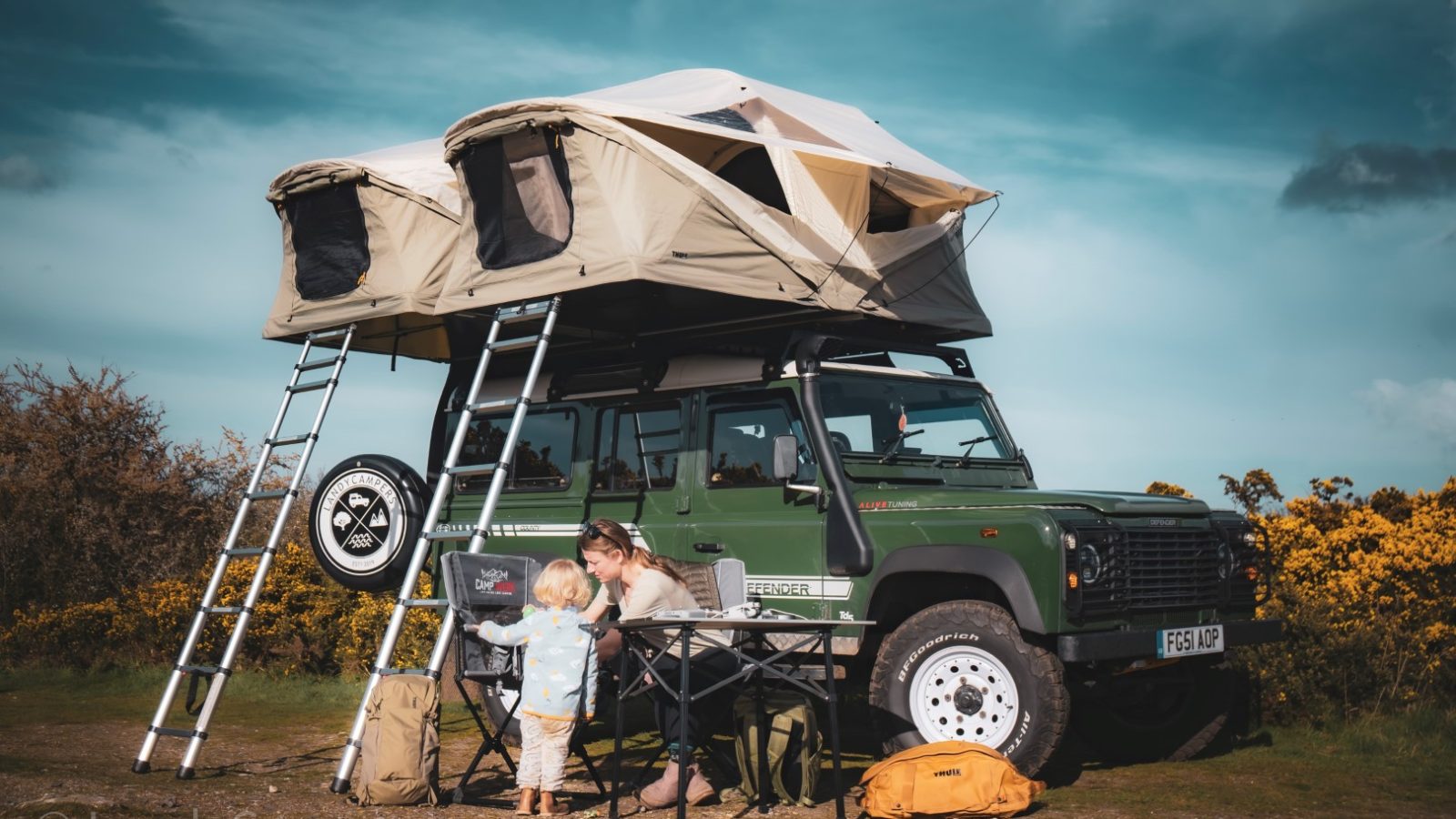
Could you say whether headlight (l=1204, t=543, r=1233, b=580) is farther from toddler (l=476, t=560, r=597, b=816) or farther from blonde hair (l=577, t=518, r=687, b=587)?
toddler (l=476, t=560, r=597, b=816)

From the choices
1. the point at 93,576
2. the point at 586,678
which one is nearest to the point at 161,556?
the point at 93,576

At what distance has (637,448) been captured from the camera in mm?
8461

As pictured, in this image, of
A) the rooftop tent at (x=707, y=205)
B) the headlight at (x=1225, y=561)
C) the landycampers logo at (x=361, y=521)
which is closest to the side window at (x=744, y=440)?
the rooftop tent at (x=707, y=205)

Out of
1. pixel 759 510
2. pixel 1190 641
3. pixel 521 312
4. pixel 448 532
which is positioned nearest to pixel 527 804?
pixel 448 532

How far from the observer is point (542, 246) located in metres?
7.76

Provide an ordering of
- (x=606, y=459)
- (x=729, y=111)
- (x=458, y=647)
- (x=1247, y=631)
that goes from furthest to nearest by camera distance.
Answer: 1. (x=606, y=459)
2. (x=729, y=111)
3. (x=1247, y=631)
4. (x=458, y=647)

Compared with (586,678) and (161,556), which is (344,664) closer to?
(161,556)

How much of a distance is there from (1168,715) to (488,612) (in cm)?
405

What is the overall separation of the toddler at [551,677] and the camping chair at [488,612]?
172mm

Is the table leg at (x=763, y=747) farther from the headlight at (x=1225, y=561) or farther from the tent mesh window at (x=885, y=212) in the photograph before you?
the tent mesh window at (x=885, y=212)

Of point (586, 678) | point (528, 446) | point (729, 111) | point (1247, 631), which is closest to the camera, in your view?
point (586, 678)

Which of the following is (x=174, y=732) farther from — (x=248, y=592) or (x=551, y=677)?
(x=551, y=677)

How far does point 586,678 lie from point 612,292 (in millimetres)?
2644

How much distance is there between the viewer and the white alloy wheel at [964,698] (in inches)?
263
